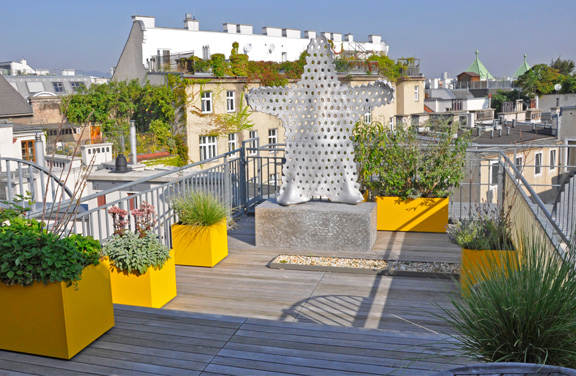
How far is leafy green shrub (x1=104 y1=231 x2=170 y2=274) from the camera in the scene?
450 cm

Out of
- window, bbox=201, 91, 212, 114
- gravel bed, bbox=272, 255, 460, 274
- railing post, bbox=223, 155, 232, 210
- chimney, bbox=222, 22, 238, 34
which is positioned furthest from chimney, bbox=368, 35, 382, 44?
gravel bed, bbox=272, 255, 460, 274

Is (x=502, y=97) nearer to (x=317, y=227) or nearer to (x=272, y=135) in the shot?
(x=272, y=135)

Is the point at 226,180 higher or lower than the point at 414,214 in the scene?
higher

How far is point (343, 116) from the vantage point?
21.7 ft

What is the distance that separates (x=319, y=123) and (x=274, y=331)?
135 inches

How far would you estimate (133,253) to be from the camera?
4531mm

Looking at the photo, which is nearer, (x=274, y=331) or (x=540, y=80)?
(x=274, y=331)

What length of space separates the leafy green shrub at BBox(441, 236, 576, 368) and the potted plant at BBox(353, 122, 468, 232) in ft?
15.2

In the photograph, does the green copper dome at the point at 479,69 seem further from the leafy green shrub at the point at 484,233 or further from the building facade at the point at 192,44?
the leafy green shrub at the point at 484,233

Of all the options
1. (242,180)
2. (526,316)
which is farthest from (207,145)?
(526,316)

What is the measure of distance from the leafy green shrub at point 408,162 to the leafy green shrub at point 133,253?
3678 millimetres

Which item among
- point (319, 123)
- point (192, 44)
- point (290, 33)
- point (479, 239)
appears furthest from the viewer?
point (290, 33)

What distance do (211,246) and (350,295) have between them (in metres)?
1.72

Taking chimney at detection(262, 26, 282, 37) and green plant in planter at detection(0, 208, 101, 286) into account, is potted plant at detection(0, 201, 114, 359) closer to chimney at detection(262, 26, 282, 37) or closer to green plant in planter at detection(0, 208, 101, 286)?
green plant in planter at detection(0, 208, 101, 286)
